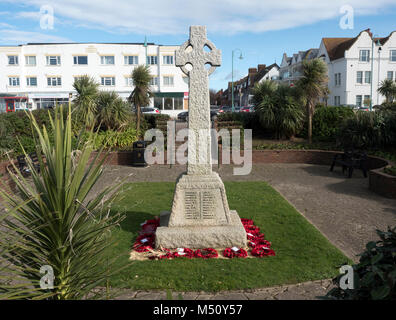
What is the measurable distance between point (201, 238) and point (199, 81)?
111 inches

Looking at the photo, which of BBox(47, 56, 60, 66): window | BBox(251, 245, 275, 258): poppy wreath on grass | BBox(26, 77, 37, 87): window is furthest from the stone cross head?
BBox(26, 77, 37, 87): window

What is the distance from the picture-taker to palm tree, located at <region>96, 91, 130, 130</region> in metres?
19.3

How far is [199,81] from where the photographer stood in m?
6.50

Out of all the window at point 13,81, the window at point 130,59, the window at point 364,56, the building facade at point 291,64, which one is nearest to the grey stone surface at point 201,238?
the window at point 130,59

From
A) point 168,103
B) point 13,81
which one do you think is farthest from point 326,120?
point 13,81

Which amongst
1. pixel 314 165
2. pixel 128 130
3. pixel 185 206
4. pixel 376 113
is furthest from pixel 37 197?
pixel 128 130

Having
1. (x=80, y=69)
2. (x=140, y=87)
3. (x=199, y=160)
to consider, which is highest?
(x=80, y=69)

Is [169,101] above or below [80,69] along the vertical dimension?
below

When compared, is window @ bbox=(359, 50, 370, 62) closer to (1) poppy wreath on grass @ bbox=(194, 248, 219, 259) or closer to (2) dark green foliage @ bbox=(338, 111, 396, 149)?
(2) dark green foliage @ bbox=(338, 111, 396, 149)

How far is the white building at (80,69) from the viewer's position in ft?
153

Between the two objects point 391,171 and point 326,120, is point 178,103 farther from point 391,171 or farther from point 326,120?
point 391,171

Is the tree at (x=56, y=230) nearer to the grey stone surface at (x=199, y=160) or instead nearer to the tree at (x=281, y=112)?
the grey stone surface at (x=199, y=160)

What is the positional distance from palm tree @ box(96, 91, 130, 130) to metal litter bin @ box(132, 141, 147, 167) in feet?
13.4

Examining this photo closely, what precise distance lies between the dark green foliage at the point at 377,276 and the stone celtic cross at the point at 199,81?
452cm
